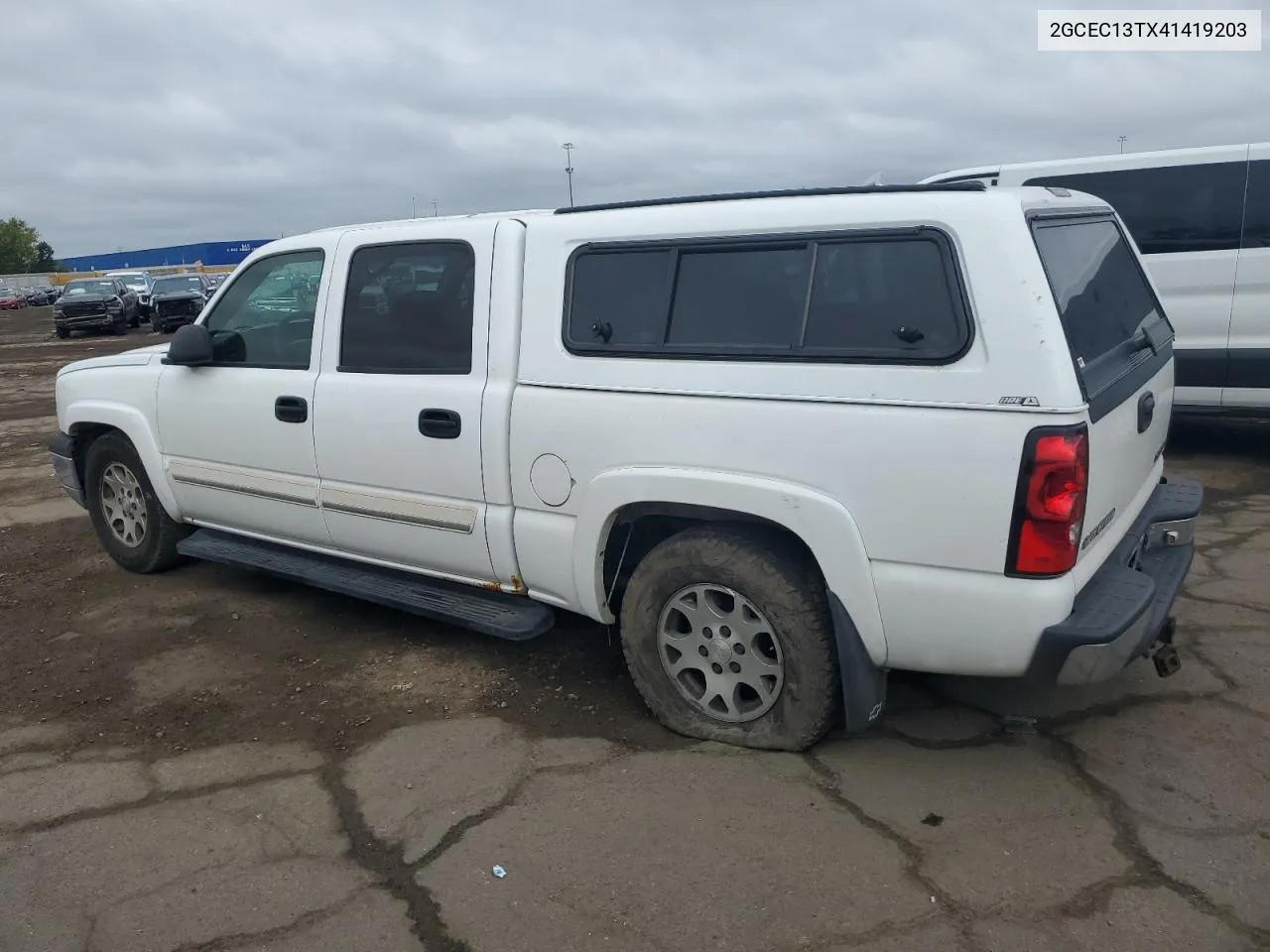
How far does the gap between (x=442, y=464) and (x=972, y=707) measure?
7.27ft

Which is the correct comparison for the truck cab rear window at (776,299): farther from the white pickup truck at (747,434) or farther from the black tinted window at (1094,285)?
the black tinted window at (1094,285)

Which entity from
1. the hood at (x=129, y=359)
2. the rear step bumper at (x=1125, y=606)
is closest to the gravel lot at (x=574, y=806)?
the rear step bumper at (x=1125, y=606)

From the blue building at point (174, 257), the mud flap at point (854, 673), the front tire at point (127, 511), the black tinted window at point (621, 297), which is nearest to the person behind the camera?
Answer: the mud flap at point (854, 673)

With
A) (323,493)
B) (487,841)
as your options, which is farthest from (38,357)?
(487,841)

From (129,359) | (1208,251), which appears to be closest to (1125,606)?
(129,359)

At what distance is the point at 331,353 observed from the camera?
4.39 meters

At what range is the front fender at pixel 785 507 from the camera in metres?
3.06

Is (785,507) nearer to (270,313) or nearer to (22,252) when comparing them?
(270,313)

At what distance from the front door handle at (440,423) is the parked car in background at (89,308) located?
93.9 feet

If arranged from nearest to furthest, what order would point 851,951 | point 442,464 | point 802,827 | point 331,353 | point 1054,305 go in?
point 851,951 < point 1054,305 < point 802,827 < point 442,464 < point 331,353

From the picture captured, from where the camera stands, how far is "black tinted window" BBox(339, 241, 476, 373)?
13.1 feet

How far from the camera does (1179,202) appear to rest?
715cm

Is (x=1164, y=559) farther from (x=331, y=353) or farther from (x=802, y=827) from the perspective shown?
(x=331, y=353)

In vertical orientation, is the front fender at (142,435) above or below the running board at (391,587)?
above
